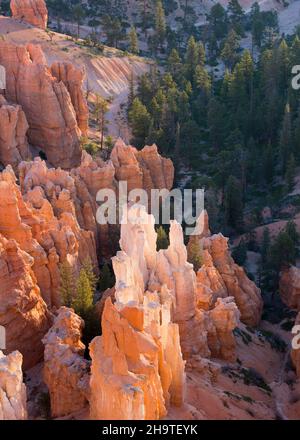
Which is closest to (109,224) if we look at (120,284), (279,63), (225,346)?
(225,346)

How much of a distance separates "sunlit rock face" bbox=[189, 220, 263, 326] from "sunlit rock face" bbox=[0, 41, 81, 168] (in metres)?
17.7

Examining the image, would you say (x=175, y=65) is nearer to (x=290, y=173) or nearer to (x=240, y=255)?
(x=290, y=173)

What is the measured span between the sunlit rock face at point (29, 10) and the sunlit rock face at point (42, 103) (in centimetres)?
2446

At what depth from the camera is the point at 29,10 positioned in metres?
74.6

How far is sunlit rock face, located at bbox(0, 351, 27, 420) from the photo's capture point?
1778 cm

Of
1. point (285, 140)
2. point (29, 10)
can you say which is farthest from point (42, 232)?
point (29, 10)

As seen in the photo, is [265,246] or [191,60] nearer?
[265,246]

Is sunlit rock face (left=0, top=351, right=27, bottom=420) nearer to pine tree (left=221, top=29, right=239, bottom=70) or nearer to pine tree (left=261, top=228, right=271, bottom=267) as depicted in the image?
pine tree (left=261, top=228, right=271, bottom=267)

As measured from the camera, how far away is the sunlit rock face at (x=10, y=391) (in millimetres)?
17781

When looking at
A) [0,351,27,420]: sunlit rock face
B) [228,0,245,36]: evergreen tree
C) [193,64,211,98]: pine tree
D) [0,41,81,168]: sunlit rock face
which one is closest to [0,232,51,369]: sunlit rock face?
[0,351,27,420]: sunlit rock face

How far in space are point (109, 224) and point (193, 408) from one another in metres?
20.8

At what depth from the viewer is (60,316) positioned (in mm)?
24750

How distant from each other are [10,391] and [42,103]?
35148mm

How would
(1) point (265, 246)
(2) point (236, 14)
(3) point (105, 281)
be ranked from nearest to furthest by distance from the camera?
(3) point (105, 281) → (1) point (265, 246) → (2) point (236, 14)
